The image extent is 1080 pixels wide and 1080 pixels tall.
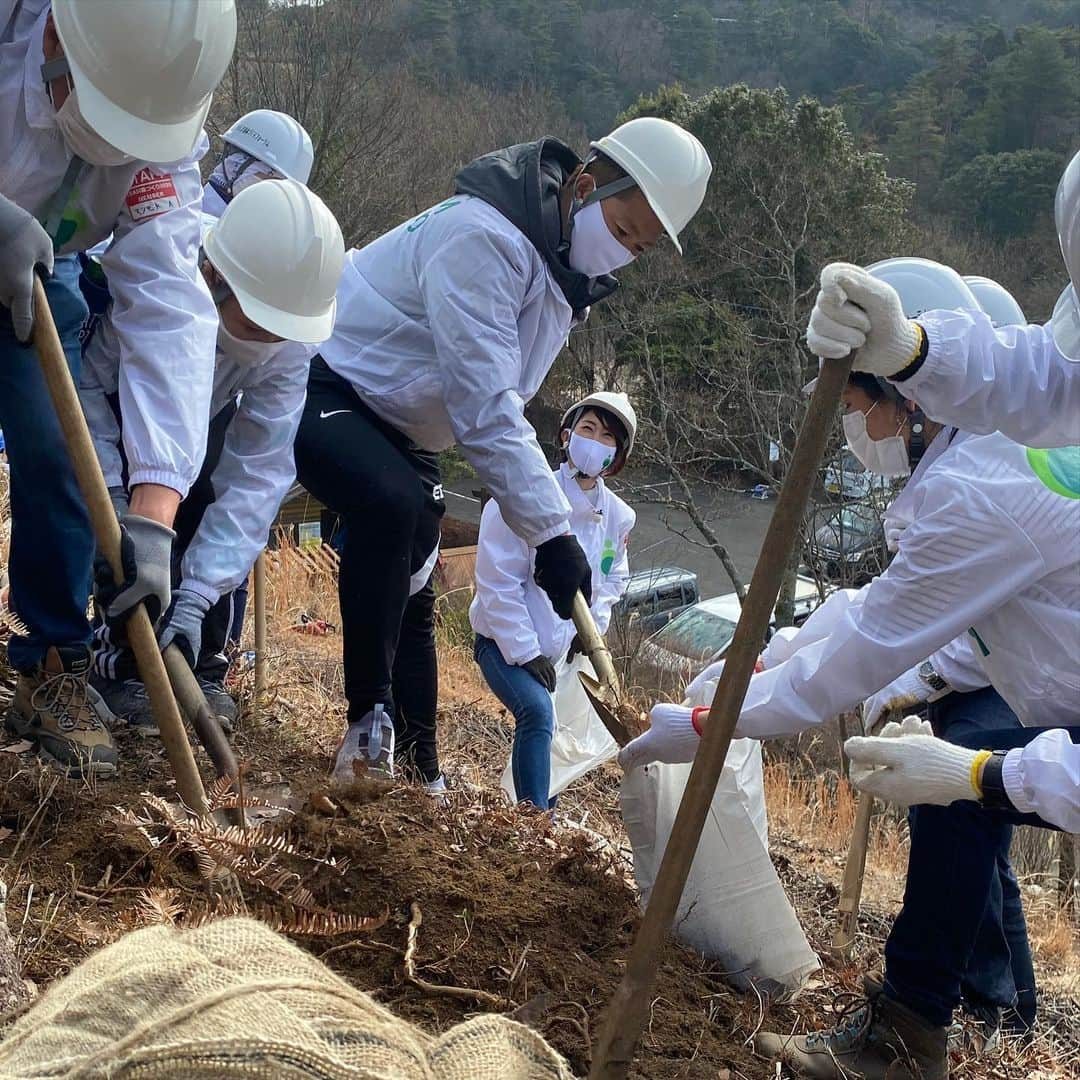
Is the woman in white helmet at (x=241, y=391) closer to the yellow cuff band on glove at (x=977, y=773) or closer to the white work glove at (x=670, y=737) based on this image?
the white work glove at (x=670, y=737)

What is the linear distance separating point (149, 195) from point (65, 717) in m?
1.29

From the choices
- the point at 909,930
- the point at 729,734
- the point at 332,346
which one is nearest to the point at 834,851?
the point at 909,930

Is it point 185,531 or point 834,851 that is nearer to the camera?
point 185,531

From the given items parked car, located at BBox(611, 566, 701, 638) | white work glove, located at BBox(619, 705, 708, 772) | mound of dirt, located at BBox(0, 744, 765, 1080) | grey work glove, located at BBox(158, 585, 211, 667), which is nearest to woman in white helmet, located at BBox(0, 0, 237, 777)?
grey work glove, located at BBox(158, 585, 211, 667)

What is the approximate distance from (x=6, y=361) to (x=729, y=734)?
73.4 inches

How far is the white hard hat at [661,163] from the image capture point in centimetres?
374

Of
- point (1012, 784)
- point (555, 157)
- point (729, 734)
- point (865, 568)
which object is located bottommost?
point (865, 568)

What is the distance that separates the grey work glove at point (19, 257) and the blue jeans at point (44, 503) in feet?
0.97

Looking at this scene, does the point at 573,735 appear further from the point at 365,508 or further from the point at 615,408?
the point at 365,508

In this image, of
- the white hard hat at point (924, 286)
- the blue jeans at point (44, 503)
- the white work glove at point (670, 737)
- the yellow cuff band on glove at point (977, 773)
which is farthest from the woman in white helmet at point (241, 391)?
the yellow cuff band on glove at point (977, 773)

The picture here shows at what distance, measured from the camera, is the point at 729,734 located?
82.7 inches

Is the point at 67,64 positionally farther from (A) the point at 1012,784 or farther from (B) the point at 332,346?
(A) the point at 1012,784

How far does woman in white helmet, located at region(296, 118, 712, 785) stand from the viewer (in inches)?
139

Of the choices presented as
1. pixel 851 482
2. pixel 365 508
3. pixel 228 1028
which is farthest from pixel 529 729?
pixel 851 482
